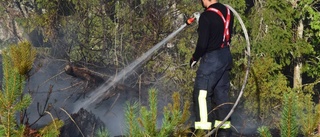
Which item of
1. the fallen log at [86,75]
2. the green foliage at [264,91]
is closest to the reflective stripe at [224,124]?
the fallen log at [86,75]

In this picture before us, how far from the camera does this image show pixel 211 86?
5270 millimetres

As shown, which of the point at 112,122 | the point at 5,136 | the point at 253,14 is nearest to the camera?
the point at 5,136

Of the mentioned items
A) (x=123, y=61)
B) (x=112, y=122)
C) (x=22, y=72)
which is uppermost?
(x=22, y=72)

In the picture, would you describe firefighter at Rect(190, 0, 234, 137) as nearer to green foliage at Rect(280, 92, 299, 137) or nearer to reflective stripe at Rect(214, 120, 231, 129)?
reflective stripe at Rect(214, 120, 231, 129)

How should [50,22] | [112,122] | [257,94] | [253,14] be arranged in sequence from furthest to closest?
[253,14] → [50,22] → [257,94] → [112,122]

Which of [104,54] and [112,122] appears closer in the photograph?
[112,122]

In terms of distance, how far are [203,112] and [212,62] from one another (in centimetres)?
46

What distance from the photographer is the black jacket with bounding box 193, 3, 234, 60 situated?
5102mm

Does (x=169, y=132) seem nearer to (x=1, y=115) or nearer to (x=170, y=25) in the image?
(x=1, y=115)

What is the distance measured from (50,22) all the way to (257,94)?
3.48 meters

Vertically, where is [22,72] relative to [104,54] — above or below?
above

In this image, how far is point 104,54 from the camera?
903cm

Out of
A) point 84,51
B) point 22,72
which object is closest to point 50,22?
point 84,51

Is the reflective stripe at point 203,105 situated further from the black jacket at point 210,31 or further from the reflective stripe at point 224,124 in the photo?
the black jacket at point 210,31
